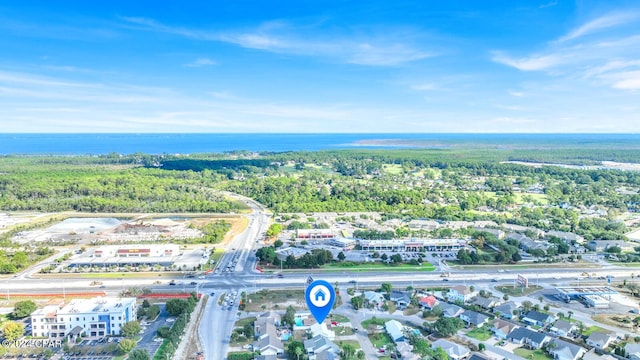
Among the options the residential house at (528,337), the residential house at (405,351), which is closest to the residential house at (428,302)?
the residential house at (528,337)

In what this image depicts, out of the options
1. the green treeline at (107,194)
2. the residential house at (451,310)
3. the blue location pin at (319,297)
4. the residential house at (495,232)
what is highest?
the blue location pin at (319,297)

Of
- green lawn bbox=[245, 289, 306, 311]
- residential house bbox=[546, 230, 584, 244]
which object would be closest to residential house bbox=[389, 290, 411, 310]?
green lawn bbox=[245, 289, 306, 311]

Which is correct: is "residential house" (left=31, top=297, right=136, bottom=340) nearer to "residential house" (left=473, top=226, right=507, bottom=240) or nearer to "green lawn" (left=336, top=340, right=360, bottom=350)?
"green lawn" (left=336, top=340, right=360, bottom=350)

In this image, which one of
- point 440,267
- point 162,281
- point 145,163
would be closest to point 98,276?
point 162,281

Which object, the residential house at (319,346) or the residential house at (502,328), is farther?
the residential house at (502,328)

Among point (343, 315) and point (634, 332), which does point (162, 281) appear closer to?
point (343, 315)

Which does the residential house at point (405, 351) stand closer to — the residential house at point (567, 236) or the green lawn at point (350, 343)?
the green lawn at point (350, 343)

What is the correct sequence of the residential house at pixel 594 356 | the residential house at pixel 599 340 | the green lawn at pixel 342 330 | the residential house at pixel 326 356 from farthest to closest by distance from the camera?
the green lawn at pixel 342 330 < the residential house at pixel 599 340 < the residential house at pixel 594 356 < the residential house at pixel 326 356
